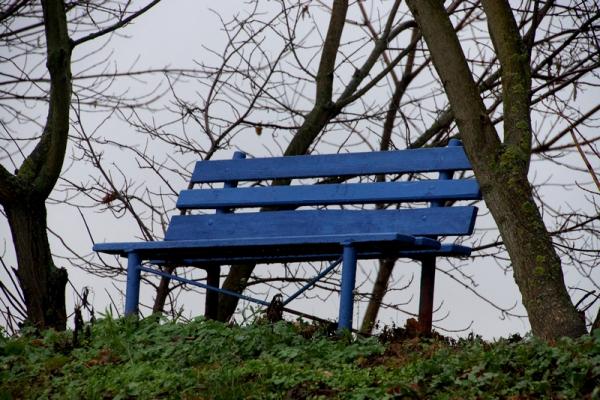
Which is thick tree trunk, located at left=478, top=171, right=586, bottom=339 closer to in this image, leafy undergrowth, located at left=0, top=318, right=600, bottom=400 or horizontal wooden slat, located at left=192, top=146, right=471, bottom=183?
leafy undergrowth, located at left=0, top=318, right=600, bottom=400

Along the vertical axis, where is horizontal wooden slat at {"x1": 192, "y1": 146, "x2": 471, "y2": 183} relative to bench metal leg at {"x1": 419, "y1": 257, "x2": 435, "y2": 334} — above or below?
above

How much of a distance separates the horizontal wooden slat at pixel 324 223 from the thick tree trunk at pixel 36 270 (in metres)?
0.97

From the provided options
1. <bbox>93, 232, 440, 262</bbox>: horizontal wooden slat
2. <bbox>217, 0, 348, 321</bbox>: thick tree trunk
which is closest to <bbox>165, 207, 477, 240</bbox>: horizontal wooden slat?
<bbox>93, 232, 440, 262</bbox>: horizontal wooden slat

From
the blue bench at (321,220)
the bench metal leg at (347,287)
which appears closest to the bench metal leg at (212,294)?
the blue bench at (321,220)

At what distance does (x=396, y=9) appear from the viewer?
398 inches

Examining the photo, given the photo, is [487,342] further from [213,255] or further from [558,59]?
[558,59]

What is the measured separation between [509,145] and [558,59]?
9.39 ft

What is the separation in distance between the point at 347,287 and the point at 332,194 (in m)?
1.32

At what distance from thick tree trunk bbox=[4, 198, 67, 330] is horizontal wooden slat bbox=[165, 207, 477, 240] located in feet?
3.17

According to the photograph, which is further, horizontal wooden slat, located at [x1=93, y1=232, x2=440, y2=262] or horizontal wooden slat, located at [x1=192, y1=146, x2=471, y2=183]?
horizontal wooden slat, located at [x1=192, y1=146, x2=471, y2=183]

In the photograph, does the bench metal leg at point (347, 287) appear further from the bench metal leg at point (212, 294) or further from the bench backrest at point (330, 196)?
the bench metal leg at point (212, 294)

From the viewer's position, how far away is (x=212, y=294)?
8445 millimetres

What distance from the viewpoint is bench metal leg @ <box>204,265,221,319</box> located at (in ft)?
26.8

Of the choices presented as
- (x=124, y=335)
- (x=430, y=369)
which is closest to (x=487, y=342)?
(x=430, y=369)
